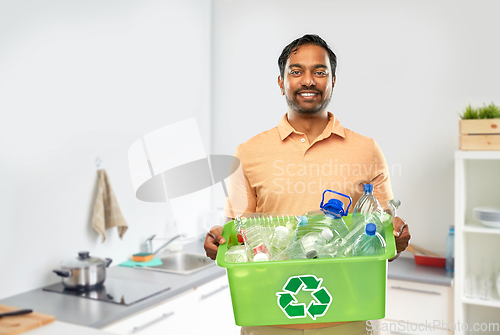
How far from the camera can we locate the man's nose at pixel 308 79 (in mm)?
1234

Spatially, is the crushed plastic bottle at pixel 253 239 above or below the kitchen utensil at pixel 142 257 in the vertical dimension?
above

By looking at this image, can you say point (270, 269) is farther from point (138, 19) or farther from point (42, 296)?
point (138, 19)

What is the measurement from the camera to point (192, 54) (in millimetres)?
3230

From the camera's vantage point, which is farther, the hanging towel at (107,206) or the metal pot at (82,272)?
the hanging towel at (107,206)

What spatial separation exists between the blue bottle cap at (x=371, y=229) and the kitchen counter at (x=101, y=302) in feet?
3.89

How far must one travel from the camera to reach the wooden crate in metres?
2.27

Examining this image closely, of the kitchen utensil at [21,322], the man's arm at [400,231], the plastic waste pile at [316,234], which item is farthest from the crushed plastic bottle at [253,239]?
the kitchen utensil at [21,322]

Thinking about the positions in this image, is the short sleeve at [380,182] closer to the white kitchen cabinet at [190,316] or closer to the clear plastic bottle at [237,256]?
the clear plastic bottle at [237,256]

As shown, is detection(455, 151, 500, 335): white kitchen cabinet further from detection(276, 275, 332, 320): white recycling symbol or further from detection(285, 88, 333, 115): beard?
detection(276, 275, 332, 320): white recycling symbol

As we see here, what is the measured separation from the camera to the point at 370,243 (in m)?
0.98

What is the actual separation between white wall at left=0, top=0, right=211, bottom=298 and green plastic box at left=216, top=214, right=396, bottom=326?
1.46m

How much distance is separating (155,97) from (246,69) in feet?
2.57

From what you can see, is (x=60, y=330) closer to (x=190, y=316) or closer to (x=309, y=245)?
(x=190, y=316)

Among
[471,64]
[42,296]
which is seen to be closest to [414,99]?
[471,64]
